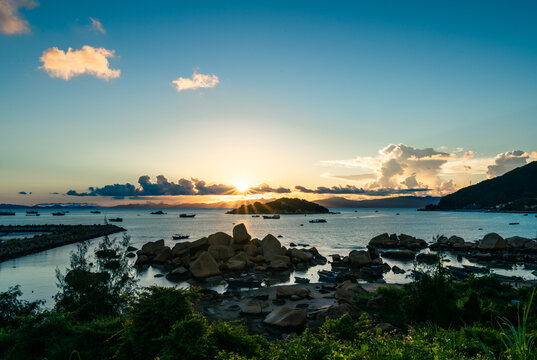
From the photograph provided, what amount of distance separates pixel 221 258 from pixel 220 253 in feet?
2.44

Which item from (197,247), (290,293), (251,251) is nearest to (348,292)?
(290,293)

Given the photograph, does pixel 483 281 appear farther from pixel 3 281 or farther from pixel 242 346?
pixel 3 281

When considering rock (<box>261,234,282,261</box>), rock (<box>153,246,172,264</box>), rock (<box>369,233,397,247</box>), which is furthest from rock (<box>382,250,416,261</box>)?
rock (<box>153,246,172,264</box>)

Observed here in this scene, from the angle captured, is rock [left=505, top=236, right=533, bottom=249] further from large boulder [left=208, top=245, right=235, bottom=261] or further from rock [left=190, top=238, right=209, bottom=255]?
rock [left=190, top=238, right=209, bottom=255]

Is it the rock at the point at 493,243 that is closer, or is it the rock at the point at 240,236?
the rock at the point at 240,236

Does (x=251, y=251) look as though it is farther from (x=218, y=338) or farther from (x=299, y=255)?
(x=218, y=338)

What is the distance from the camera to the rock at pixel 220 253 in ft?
134

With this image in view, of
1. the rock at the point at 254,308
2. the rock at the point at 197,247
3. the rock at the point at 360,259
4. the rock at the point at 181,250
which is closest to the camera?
the rock at the point at 254,308

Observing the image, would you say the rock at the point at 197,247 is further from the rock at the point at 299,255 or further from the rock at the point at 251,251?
the rock at the point at 299,255

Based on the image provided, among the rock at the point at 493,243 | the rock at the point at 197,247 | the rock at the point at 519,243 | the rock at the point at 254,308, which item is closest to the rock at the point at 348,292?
the rock at the point at 254,308

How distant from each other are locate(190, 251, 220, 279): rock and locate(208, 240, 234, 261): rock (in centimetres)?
450

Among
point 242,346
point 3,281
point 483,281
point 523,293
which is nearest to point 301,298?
point 483,281

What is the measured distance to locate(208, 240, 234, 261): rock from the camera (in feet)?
134

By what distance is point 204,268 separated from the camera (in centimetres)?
3500
